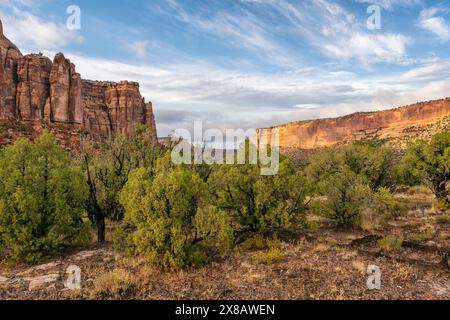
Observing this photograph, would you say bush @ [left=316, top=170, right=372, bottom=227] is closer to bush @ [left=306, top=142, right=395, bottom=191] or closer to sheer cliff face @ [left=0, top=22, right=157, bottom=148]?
bush @ [left=306, top=142, right=395, bottom=191]

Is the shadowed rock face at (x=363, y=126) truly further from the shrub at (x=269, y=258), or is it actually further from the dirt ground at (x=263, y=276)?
the shrub at (x=269, y=258)

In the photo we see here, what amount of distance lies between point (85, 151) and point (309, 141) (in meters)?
168

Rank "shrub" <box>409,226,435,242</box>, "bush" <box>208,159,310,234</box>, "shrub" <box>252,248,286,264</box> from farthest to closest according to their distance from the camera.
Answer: "shrub" <box>409,226,435,242</box>, "bush" <box>208,159,310,234</box>, "shrub" <box>252,248,286,264</box>

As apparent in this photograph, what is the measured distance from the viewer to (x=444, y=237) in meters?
15.2

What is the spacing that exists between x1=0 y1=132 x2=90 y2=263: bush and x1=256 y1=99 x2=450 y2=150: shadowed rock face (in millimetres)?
111134

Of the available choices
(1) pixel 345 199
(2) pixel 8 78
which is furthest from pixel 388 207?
(2) pixel 8 78

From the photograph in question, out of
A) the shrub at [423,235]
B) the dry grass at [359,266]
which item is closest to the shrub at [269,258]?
the dry grass at [359,266]

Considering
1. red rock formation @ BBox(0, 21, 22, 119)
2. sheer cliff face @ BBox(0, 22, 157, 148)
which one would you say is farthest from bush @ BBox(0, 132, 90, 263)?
red rock formation @ BBox(0, 21, 22, 119)

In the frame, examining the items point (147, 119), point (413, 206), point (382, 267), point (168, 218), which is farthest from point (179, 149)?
point (147, 119)

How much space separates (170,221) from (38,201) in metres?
5.31

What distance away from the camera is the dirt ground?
28.7 ft

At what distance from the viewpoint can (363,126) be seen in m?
153

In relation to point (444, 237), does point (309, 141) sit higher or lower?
higher
